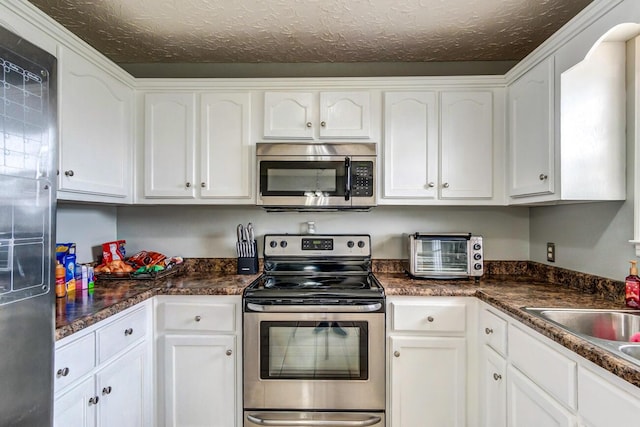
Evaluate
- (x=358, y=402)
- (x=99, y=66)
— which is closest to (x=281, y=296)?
(x=358, y=402)

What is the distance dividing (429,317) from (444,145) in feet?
3.40

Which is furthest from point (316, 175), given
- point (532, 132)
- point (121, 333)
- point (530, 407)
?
point (530, 407)

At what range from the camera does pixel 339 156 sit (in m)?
2.12

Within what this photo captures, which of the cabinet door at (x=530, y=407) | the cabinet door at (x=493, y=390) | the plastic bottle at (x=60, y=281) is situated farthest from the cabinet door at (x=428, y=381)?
the plastic bottle at (x=60, y=281)

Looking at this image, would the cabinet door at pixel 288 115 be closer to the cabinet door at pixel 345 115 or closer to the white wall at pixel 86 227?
the cabinet door at pixel 345 115

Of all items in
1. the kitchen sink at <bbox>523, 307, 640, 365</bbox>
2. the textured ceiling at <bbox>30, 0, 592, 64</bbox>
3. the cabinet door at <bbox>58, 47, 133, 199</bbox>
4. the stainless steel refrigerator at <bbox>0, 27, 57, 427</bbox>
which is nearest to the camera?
the stainless steel refrigerator at <bbox>0, 27, 57, 427</bbox>

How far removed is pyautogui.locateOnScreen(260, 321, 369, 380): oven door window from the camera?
1838mm

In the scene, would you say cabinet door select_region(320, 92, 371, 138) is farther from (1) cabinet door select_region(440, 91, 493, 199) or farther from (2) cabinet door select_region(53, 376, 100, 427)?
(2) cabinet door select_region(53, 376, 100, 427)

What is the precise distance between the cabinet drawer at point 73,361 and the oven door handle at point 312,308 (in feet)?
2.38

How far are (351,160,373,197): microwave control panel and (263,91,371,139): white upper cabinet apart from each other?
0.18 metres

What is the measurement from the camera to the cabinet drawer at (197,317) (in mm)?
1857

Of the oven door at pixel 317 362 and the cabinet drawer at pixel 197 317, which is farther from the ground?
the cabinet drawer at pixel 197 317

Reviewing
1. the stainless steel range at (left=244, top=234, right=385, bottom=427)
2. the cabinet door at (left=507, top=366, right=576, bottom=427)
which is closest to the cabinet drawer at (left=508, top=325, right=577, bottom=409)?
the cabinet door at (left=507, top=366, right=576, bottom=427)

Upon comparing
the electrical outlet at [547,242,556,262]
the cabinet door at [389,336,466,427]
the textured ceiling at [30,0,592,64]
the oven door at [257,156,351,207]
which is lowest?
the cabinet door at [389,336,466,427]
